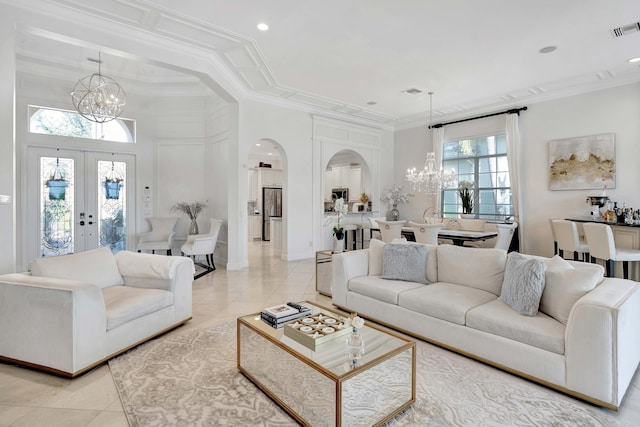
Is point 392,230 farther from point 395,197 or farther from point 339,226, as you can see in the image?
point 395,197

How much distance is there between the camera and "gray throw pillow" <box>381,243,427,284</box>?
346cm

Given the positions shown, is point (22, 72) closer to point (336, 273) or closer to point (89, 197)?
point (89, 197)

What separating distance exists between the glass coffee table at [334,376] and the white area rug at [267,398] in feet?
0.28

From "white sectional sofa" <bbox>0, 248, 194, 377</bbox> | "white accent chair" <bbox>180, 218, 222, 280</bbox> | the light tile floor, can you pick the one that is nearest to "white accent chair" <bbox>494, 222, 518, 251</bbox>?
the light tile floor

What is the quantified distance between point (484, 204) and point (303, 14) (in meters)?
5.69

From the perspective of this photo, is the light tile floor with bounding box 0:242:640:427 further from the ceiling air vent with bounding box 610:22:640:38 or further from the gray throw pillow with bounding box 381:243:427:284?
the ceiling air vent with bounding box 610:22:640:38

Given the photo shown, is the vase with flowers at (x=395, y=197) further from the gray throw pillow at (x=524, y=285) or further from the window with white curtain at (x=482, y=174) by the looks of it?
the gray throw pillow at (x=524, y=285)

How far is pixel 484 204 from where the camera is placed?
23.9 feet

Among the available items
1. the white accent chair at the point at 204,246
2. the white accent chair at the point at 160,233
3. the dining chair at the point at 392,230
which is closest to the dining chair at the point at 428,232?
the dining chair at the point at 392,230

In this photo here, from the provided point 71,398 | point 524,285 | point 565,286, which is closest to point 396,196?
point 524,285

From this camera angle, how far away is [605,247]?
4.27m

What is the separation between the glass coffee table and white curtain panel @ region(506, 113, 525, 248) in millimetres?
5605

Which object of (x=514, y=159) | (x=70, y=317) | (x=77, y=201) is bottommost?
(x=70, y=317)

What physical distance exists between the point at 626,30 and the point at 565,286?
3.81 m
